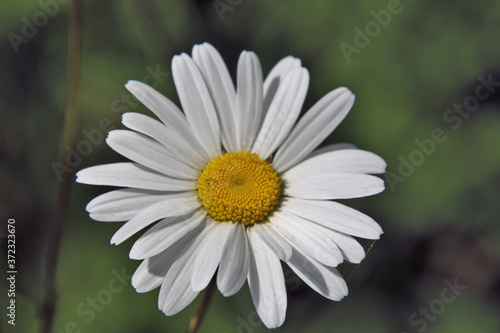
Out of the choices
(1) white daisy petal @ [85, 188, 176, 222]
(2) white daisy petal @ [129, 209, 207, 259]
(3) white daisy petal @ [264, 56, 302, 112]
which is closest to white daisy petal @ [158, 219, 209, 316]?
(2) white daisy petal @ [129, 209, 207, 259]

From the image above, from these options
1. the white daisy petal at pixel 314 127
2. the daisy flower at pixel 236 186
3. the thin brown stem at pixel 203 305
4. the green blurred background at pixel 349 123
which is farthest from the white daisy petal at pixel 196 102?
the green blurred background at pixel 349 123

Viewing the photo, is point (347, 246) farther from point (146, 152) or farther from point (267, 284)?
point (146, 152)

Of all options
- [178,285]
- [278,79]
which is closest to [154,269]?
[178,285]

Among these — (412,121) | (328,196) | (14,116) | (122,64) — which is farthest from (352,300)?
(14,116)

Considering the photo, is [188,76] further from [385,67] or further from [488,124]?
[488,124]

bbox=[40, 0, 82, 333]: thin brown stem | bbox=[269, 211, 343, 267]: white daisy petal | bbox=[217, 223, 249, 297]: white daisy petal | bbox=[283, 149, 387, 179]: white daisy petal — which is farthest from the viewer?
bbox=[40, 0, 82, 333]: thin brown stem

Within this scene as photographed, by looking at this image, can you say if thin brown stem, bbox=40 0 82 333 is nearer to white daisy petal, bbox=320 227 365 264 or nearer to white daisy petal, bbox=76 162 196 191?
white daisy petal, bbox=76 162 196 191
